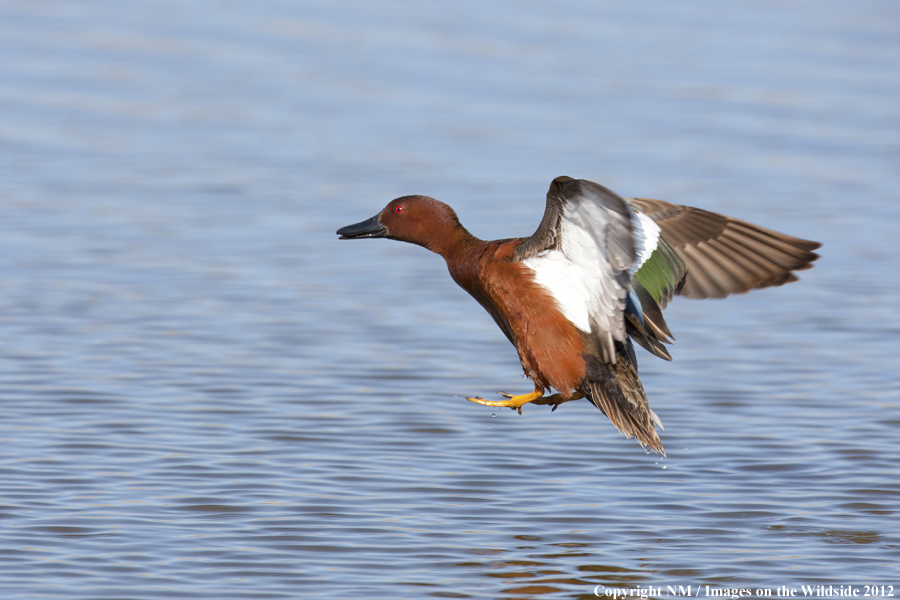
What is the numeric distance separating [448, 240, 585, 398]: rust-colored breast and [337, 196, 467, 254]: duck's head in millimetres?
396

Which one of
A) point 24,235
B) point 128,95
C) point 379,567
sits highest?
point 128,95

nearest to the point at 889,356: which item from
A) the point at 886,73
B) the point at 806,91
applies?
the point at 806,91

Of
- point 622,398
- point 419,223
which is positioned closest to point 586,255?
point 622,398

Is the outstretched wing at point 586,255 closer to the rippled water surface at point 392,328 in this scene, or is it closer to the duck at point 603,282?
the duck at point 603,282

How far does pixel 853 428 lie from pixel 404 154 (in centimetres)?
712

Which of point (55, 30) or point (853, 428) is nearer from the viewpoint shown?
point (853, 428)

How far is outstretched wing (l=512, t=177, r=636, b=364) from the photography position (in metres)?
5.67

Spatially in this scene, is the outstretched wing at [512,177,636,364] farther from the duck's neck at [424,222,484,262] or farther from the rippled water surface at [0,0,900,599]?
the rippled water surface at [0,0,900,599]

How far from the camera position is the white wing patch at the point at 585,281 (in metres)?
5.93

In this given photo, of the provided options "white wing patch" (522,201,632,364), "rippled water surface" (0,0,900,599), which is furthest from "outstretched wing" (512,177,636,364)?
"rippled water surface" (0,0,900,599)

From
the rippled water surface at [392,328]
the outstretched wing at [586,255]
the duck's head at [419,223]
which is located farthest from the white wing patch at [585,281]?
the rippled water surface at [392,328]

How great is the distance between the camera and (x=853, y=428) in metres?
7.91

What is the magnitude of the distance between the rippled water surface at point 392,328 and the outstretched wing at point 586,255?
0.99 metres

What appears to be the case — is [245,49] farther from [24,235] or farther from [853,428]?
[853,428]
